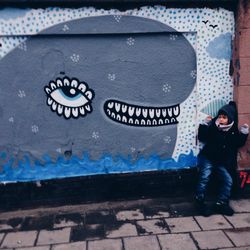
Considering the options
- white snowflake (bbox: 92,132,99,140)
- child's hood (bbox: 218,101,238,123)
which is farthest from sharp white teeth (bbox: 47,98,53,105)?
child's hood (bbox: 218,101,238,123)

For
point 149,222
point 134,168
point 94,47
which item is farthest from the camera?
point 134,168

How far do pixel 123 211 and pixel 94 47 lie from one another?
2543 mm

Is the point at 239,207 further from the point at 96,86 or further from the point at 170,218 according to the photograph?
the point at 96,86

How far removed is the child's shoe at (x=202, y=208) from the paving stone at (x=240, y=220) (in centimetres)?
29

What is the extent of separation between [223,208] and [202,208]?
1.02ft

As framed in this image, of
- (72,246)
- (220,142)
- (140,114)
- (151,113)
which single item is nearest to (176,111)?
(151,113)

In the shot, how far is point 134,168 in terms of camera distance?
5035 mm

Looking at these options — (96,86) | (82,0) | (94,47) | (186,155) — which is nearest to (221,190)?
(186,155)

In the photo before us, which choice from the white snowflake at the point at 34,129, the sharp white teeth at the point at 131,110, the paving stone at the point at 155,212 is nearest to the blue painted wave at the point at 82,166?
the white snowflake at the point at 34,129

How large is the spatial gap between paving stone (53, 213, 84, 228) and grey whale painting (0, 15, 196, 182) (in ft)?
2.21

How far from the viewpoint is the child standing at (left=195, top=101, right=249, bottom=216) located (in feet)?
15.2

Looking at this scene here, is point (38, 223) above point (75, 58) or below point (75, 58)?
below

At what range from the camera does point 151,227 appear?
4.25m

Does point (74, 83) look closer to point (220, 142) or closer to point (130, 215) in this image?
point (130, 215)
